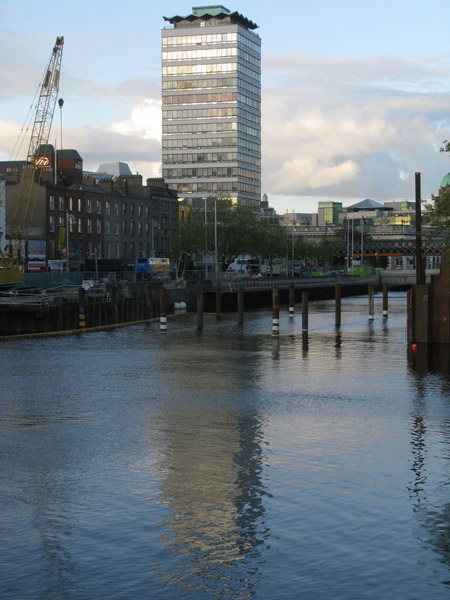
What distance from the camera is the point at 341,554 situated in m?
17.0

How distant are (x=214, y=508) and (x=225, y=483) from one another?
207 centimetres

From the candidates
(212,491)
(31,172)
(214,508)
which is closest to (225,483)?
(212,491)

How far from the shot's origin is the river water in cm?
1612

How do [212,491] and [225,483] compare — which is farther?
[225,483]

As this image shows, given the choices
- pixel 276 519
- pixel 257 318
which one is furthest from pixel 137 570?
pixel 257 318

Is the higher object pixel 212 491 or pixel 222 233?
pixel 222 233

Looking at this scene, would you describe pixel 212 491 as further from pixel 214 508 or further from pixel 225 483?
pixel 214 508

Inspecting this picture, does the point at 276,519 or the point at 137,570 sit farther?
the point at 276,519

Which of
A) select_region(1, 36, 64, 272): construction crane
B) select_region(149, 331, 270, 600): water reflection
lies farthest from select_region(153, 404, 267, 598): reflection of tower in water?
select_region(1, 36, 64, 272): construction crane

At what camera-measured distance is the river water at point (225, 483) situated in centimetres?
1612

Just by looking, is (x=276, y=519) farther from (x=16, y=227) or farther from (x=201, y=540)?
(x=16, y=227)

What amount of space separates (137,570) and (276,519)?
3962 millimetres

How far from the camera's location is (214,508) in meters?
19.9

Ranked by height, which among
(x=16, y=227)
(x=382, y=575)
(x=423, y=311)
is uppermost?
(x=16, y=227)
